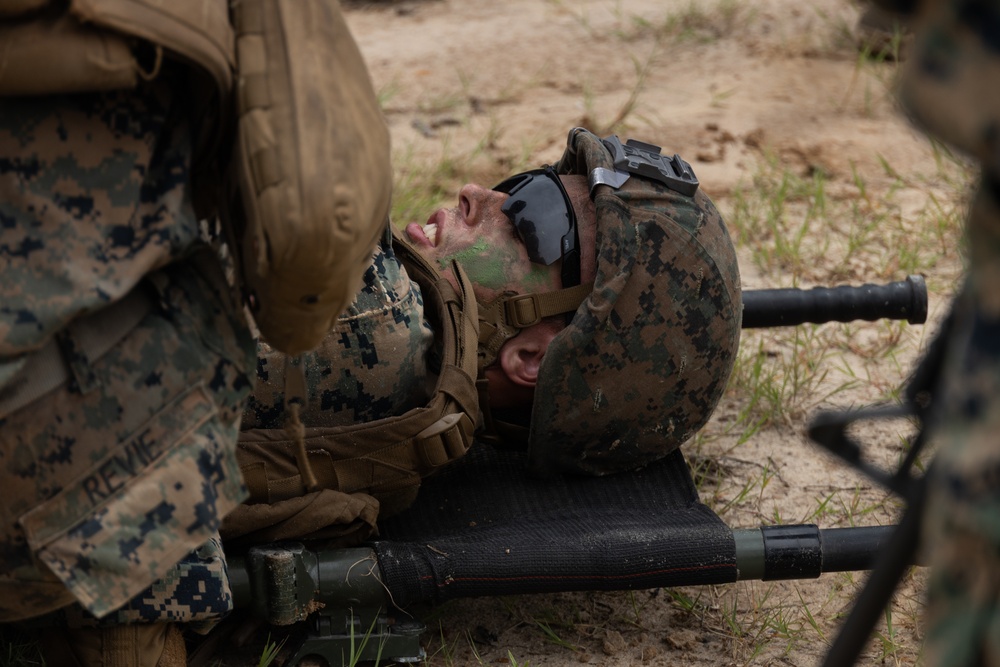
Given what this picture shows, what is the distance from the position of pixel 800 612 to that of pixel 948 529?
178cm

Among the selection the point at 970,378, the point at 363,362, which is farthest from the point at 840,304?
the point at 970,378

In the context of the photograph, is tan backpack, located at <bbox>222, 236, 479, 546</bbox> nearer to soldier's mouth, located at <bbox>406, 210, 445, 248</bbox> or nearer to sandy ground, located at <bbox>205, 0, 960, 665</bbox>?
soldier's mouth, located at <bbox>406, 210, 445, 248</bbox>

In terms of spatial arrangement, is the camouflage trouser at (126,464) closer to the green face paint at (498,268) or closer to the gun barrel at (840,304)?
the green face paint at (498,268)

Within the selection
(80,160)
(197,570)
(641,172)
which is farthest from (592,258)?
(80,160)

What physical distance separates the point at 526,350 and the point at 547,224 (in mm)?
290

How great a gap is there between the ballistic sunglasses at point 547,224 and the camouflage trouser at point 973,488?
163 centimetres

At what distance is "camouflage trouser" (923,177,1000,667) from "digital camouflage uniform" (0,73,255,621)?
1.02 m

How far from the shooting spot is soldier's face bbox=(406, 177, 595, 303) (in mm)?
2684

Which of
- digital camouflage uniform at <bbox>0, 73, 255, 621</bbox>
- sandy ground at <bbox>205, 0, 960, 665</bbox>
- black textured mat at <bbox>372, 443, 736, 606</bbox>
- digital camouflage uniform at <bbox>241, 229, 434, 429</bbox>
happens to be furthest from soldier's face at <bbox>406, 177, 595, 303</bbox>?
digital camouflage uniform at <bbox>0, 73, 255, 621</bbox>

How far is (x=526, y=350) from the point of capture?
272 cm

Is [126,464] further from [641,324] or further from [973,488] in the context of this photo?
[641,324]

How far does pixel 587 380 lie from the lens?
2.62 meters

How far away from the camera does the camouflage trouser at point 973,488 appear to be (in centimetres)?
97

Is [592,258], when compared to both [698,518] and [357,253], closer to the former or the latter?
[698,518]
